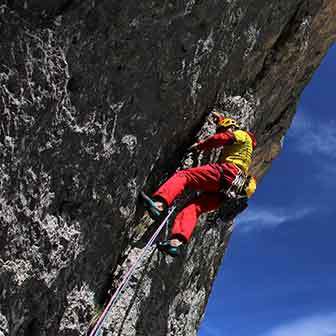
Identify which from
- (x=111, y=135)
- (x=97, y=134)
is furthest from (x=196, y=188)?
(x=97, y=134)

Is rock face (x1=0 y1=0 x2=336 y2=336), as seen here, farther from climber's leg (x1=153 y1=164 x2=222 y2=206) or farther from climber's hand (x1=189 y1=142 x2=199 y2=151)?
climber's leg (x1=153 y1=164 x2=222 y2=206)

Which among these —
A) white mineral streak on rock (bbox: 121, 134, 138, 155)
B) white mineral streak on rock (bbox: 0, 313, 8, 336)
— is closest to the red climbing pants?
white mineral streak on rock (bbox: 121, 134, 138, 155)

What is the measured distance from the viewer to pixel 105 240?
6.16m

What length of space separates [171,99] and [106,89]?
1171 mm

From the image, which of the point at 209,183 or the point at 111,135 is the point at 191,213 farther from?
the point at 111,135

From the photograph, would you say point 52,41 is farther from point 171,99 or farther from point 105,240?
point 105,240

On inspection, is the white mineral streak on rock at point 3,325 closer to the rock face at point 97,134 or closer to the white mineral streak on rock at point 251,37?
the rock face at point 97,134

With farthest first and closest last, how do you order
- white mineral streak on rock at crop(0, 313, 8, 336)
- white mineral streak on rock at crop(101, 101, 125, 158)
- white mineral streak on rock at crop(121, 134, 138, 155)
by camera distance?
white mineral streak on rock at crop(121, 134, 138, 155) → white mineral streak on rock at crop(101, 101, 125, 158) → white mineral streak on rock at crop(0, 313, 8, 336)

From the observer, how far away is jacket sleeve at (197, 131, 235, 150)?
736cm

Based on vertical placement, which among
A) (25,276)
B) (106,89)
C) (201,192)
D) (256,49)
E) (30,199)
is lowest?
(25,276)

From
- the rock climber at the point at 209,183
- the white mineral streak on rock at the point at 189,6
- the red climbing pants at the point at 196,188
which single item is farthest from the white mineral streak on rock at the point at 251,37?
the red climbing pants at the point at 196,188

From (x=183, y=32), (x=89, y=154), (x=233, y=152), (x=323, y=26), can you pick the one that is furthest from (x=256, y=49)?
(x=89, y=154)

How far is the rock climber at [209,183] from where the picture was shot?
20.3 ft

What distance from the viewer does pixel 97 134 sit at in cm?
566
